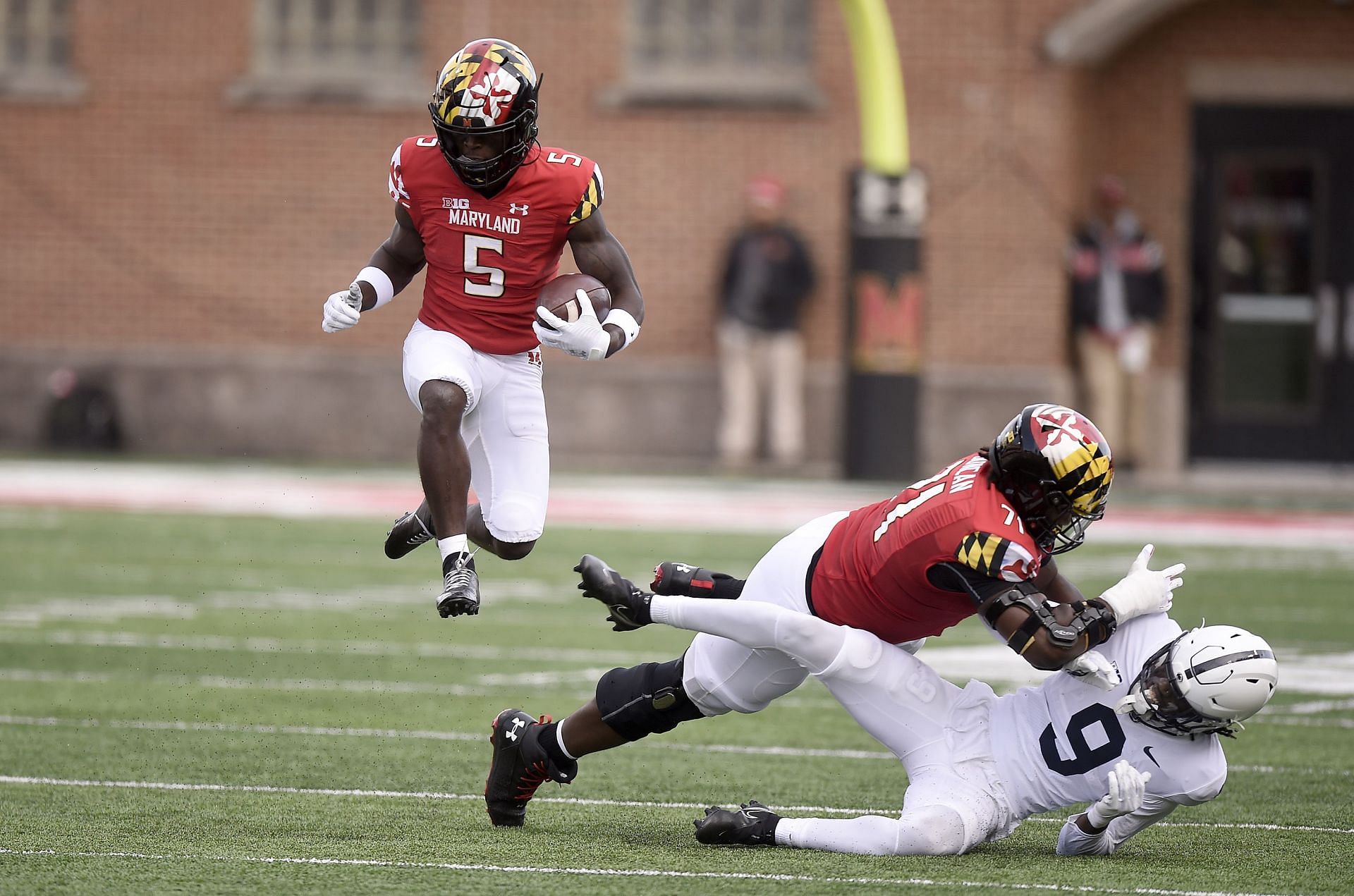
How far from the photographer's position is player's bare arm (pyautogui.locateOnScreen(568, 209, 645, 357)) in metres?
6.71

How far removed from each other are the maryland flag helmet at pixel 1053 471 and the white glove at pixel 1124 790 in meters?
0.62

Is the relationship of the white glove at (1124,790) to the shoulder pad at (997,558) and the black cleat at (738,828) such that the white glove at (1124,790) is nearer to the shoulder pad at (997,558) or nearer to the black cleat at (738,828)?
the shoulder pad at (997,558)

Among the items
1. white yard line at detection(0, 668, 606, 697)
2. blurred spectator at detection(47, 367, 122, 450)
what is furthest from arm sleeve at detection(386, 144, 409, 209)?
blurred spectator at detection(47, 367, 122, 450)

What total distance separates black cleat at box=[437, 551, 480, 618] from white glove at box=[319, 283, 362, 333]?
2.67 feet

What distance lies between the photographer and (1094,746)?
563 cm

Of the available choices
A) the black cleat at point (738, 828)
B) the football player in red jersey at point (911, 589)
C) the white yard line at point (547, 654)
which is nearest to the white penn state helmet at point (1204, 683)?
the football player in red jersey at point (911, 589)

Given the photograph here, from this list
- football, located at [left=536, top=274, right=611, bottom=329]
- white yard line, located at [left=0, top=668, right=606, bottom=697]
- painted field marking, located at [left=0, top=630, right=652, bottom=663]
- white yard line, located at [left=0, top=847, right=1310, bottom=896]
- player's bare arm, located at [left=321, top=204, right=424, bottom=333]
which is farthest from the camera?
painted field marking, located at [left=0, top=630, right=652, bottom=663]

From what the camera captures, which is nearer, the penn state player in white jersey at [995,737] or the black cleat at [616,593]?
the penn state player in white jersey at [995,737]

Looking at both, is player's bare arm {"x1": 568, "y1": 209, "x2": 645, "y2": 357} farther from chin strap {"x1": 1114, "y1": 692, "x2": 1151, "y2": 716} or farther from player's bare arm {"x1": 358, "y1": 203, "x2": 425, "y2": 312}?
chin strap {"x1": 1114, "y1": 692, "x2": 1151, "y2": 716}

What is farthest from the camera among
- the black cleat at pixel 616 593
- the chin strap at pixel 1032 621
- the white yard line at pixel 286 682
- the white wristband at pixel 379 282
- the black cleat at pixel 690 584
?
the white yard line at pixel 286 682

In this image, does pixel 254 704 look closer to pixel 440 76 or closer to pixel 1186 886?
pixel 440 76

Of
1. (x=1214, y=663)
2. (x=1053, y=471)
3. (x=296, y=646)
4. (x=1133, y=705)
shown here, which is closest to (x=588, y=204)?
(x=1053, y=471)

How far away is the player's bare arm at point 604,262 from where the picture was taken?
6707 mm

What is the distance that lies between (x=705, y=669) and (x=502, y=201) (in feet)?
5.50
